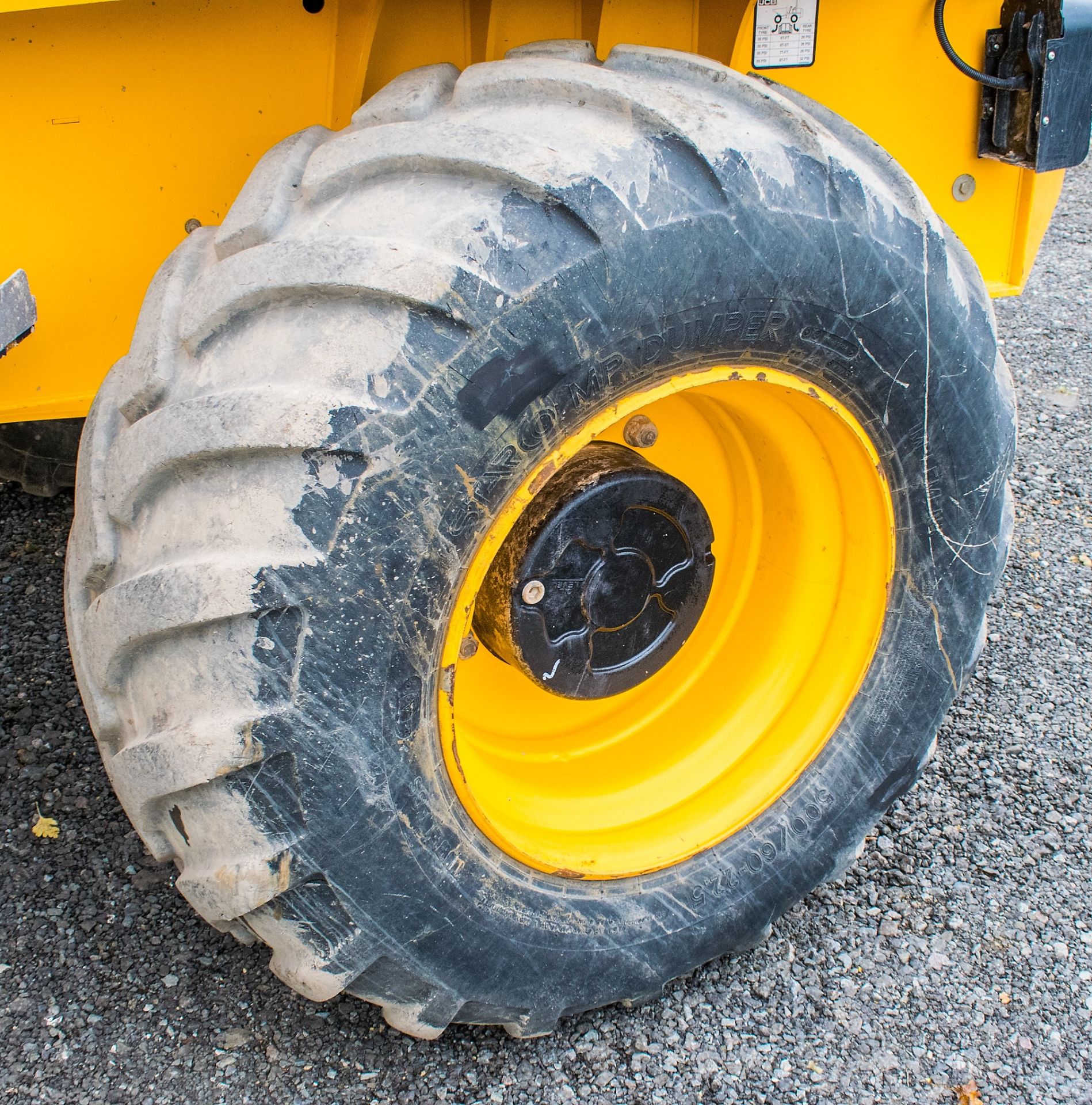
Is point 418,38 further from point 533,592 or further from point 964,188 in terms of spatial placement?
point 964,188

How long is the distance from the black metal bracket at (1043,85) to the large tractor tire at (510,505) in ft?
1.07

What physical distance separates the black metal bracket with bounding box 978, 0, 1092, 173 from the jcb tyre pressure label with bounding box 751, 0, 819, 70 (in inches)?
13.0

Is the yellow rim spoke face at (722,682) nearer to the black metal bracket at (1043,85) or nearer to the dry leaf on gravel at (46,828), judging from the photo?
the black metal bracket at (1043,85)

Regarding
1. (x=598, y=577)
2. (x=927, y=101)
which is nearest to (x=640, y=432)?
(x=598, y=577)

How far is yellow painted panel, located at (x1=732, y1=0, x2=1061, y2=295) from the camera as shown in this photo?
71.3 inches

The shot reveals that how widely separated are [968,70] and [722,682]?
1.09 metres

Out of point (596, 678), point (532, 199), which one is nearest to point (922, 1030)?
point (596, 678)

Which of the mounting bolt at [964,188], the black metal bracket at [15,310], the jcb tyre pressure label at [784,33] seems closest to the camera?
the black metal bracket at [15,310]

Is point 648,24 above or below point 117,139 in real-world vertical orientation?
above

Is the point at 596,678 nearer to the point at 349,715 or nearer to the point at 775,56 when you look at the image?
the point at 349,715

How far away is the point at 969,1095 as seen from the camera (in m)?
1.76

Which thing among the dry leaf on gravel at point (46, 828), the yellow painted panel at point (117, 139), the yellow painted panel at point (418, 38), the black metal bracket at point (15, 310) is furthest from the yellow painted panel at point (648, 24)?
the dry leaf on gravel at point (46, 828)

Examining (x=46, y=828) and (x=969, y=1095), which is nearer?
(x=969, y=1095)

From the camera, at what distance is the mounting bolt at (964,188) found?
198 cm
